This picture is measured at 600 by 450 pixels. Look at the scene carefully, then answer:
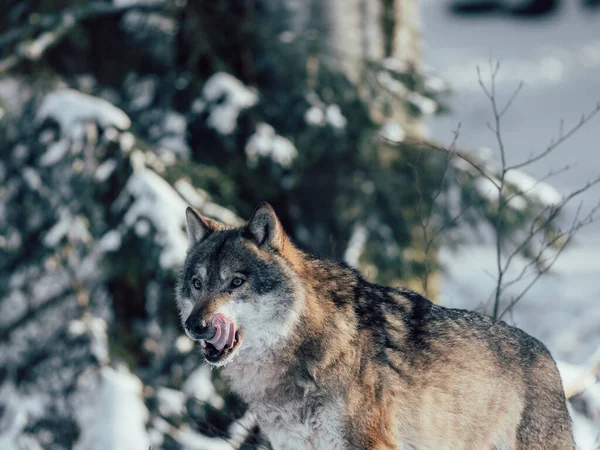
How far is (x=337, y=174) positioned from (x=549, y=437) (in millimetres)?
5617

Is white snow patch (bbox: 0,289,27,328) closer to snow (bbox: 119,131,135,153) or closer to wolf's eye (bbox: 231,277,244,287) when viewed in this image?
snow (bbox: 119,131,135,153)

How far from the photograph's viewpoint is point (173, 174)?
807 centimetres

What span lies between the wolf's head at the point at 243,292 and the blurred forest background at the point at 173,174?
3.41 metres

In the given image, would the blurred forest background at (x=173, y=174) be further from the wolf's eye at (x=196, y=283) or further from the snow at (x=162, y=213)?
the wolf's eye at (x=196, y=283)

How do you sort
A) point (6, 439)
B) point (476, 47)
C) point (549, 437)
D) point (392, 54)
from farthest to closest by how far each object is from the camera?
1. point (476, 47)
2. point (392, 54)
3. point (6, 439)
4. point (549, 437)

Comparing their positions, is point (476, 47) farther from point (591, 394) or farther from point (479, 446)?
point (479, 446)

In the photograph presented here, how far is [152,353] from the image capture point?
9422mm

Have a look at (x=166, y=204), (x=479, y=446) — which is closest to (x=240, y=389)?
(x=479, y=446)

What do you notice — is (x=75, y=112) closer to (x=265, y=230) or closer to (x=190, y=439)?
(x=190, y=439)

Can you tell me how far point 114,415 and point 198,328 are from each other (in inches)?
167

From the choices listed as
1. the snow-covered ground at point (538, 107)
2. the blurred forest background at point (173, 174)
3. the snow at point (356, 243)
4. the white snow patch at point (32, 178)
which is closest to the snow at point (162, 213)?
the blurred forest background at point (173, 174)

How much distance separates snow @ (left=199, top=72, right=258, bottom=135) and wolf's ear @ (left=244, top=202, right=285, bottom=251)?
4718 millimetres

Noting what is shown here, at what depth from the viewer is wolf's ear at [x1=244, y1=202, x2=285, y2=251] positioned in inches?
159

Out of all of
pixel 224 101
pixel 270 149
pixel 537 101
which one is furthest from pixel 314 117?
pixel 537 101
